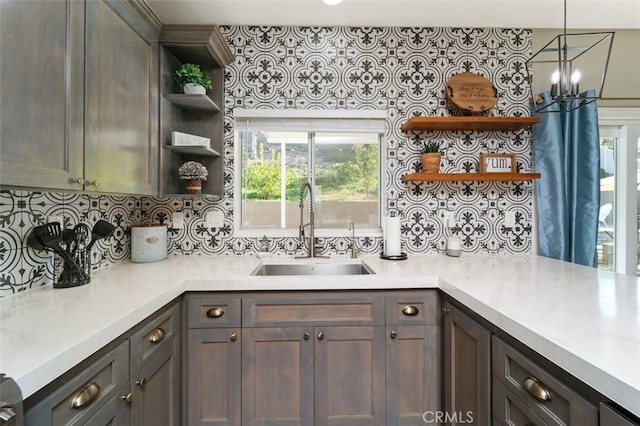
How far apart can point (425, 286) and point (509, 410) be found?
1.98 feet

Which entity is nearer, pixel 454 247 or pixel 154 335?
pixel 154 335

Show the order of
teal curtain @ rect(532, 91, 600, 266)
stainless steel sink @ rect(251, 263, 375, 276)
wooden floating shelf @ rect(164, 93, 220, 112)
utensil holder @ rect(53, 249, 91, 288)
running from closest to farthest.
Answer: utensil holder @ rect(53, 249, 91, 288) → wooden floating shelf @ rect(164, 93, 220, 112) → stainless steel sink @ rect(251, 263, 375, 276) → teal curtain @ rect(532, 91, 600, 266)

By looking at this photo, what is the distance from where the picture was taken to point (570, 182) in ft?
7.30

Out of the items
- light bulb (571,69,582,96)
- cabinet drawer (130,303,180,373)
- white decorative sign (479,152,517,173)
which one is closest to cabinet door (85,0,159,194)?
cabinet drawer (130,303,180,373)

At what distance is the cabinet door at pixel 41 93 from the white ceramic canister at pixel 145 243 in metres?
0.85

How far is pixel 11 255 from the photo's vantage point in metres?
1.26

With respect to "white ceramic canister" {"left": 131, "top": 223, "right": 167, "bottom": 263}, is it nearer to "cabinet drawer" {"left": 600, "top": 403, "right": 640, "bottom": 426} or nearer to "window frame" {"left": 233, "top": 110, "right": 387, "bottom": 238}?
"window frame" {"left": 233, "top": 110, "right": 387, "bottom": 238}

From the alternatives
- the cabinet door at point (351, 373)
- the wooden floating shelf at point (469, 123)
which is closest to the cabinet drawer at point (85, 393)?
the cabinet door at point (351, 373)

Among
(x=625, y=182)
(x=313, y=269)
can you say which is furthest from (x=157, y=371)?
(x=625, y=182)

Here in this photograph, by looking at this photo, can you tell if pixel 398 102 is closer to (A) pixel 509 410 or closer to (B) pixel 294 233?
(B) pixel 294 233

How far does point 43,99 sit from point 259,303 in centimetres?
115

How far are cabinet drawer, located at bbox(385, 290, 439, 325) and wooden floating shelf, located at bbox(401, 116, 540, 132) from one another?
1.13 meters

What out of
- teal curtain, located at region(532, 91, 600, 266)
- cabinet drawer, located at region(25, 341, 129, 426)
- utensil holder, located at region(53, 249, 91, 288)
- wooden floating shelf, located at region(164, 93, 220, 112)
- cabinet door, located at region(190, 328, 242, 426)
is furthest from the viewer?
teal curtain, located at region(532, 91, 600, 266)

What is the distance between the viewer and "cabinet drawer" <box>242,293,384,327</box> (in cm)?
156
